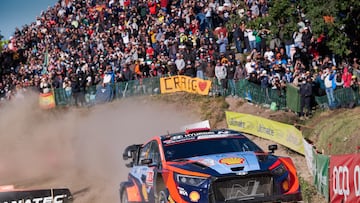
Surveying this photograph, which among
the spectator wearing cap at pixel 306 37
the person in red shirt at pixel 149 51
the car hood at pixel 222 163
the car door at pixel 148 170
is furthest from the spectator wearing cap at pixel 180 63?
the car hood at pixel 222 163

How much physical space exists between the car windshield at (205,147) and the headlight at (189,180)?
2.81 ft

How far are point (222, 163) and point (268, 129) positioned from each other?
10465 mm

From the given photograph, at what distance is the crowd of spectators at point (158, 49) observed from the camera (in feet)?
76.2

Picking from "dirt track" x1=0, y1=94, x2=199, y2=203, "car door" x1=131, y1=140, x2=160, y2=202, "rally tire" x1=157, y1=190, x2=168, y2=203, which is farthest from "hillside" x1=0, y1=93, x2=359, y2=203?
"rally tire" x1=157, y1=190, x2=168, y2=203

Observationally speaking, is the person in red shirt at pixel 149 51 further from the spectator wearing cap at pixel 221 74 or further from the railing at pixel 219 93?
the spectator wearing cap at pixel 221 74

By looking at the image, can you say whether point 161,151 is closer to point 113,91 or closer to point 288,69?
point 288,69

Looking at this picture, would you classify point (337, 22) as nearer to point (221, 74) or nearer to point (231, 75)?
point (231, 75)

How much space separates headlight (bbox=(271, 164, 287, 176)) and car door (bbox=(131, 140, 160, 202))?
2.08 m

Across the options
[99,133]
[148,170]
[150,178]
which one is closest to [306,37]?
[99,133]

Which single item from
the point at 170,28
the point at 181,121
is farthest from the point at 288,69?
the point at 170,28

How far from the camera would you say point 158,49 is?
2966 cm

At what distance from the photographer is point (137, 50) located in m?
30.1

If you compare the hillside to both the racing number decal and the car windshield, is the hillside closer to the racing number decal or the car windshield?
the car windshield

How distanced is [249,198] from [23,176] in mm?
15851
